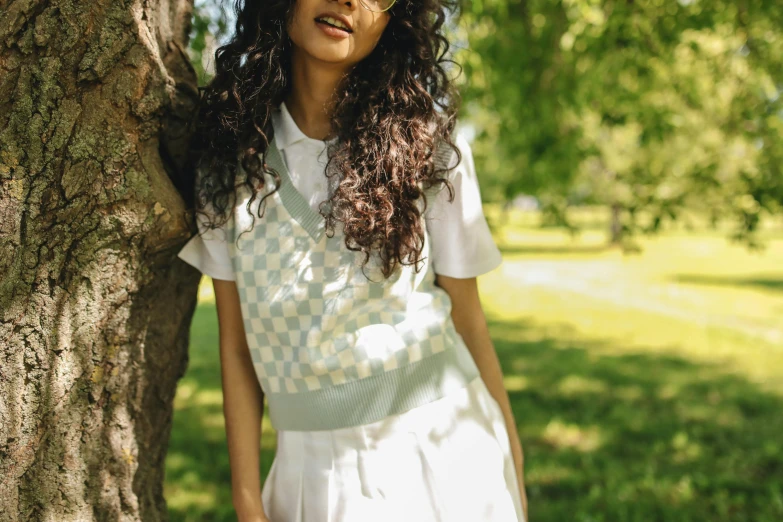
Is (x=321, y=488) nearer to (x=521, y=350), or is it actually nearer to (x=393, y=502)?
(x=393, y=502)

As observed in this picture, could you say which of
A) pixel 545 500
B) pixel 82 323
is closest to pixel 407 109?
pixel 82 323

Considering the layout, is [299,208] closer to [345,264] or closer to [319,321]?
[345,264]

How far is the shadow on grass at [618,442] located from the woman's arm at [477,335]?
6.66 ft

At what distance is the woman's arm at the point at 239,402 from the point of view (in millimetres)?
1725

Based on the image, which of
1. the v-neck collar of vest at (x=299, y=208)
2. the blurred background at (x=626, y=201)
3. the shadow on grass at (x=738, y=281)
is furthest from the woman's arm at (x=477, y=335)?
the shadow on grass at (x=738, y=281)

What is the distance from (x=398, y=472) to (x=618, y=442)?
3.70m

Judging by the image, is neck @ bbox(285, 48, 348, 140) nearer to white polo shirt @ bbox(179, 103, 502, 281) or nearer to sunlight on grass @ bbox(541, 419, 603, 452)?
white polo shirt @ bbox(179, 103, 502, 281)

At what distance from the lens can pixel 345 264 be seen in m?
1.65

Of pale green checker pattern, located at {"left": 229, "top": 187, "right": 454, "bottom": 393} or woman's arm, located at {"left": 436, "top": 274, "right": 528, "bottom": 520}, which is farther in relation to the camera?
woman's arm, located at {"left": 436, "top": 274, "right": 528, "bottom": 520}

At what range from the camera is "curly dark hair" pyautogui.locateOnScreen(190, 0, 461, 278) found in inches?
64.3

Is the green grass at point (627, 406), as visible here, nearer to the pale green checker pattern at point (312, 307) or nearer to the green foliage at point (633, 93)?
the green foliage at point (633, 93)

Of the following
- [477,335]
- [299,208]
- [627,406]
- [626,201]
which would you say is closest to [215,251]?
[299,208]

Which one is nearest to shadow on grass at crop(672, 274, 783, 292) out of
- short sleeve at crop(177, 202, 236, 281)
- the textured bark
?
short sleeve at crop(177, 202, 236, 281)

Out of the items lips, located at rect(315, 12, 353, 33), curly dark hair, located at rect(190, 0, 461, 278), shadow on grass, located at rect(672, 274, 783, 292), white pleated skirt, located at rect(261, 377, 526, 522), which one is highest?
lips, located at rect(315, 12, 353, 33)
